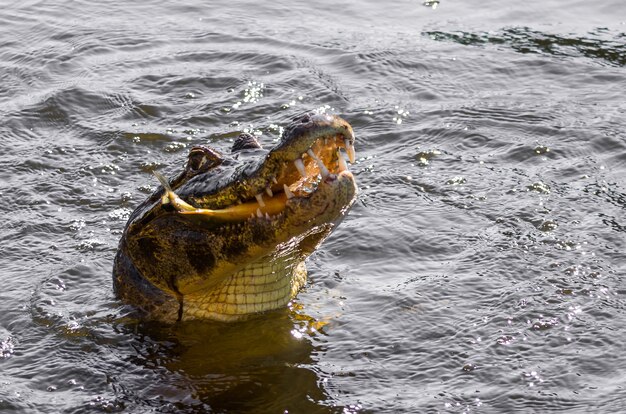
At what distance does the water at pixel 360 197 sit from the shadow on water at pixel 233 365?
1cm

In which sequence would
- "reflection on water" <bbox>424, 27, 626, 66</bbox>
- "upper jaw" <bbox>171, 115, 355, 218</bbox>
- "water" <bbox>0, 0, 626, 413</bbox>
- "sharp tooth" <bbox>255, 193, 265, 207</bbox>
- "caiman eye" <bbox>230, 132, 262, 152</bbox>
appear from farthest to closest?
"reflection on water" <bbox>424, 27, 626, 66</bbox> → "caiman eye" <bbox>230, 132, 262, 152</bbox> → "water" <bbox>0, 0, 626, 413</bbox> → "sharp tooth" <bbox>255, 193, 265, 207</bbox> → "upper jaw" <bbox>171, 115, 355, 218</bbox>

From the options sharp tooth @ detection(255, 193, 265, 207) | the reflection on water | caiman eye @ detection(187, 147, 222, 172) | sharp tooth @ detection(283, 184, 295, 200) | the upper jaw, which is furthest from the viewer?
the reflection on water

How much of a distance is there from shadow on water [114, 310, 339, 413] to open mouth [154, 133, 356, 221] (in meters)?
0.88

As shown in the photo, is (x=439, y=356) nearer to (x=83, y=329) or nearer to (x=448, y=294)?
(x=448, y=294)

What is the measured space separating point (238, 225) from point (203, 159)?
73 cm

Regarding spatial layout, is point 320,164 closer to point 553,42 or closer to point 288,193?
point 288,193

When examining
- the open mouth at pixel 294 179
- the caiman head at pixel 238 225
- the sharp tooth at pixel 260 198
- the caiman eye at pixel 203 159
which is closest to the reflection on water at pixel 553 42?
the caiman head at pixel 238 225

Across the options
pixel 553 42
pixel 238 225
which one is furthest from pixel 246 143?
pixel 553 42

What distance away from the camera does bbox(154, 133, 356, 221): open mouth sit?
473cm

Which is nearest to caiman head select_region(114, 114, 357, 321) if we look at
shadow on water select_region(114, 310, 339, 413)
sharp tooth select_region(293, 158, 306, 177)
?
sharp tooth select_region(293, 158, 306, 177)

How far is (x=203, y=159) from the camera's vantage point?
18.7 ft

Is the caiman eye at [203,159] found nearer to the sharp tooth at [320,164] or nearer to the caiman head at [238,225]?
the caiman head at [238,225]

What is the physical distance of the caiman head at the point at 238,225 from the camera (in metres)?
4.74

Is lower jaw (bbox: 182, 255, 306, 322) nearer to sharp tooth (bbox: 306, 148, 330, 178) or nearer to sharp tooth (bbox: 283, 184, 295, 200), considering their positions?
Answer: sharp tooth (bbox: 283, 184, 295, 200)
